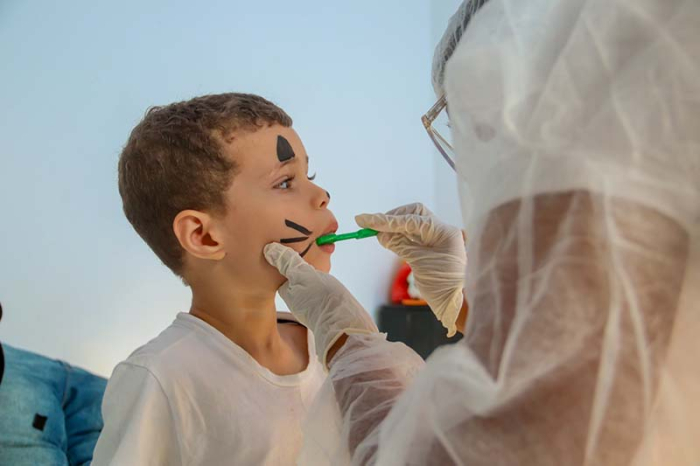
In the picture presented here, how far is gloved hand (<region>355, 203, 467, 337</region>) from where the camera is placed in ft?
3.97

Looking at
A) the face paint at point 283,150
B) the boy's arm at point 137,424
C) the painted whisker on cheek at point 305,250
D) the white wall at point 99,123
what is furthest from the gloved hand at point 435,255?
the white wall at point 99,123

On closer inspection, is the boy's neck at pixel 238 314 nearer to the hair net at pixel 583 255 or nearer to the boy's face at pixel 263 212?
the boy's face at pixel 263 212

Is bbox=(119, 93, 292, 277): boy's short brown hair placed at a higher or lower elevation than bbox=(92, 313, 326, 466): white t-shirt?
higher

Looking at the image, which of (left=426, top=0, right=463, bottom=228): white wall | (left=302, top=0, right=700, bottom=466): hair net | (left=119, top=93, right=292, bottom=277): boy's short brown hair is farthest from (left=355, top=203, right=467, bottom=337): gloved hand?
(left=426, top=0, right=463, bottom=228): white wall

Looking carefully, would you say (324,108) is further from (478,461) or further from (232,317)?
(478,461)

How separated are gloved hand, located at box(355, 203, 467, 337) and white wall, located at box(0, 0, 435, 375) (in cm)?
109

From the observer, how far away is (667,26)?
0.48 m

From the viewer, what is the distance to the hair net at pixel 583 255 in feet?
1.54

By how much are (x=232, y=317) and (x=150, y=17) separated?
1.27 meters

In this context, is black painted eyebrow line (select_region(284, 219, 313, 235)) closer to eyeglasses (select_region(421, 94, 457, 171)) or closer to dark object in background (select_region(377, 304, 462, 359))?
eyeglasses (select_region(421, 94, 457, 171))

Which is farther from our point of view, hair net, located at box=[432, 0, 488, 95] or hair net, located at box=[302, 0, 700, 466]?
hair net, located at box=[432, 0, 488, 95]

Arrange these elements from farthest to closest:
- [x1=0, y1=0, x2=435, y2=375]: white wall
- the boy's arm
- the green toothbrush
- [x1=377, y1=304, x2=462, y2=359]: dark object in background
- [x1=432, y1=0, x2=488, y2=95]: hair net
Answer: [x1=377, y1=304, x2=462, y2=359]: dark object in background → [x1=0, y1=0, x2=435, y2=375]: white wall → the green toothbrush → the boy's arm → [x1=432, y1=0, x2=488, y2=95]: hair net

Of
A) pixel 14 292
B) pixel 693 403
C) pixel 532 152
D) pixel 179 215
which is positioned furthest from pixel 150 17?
pixel 693 403

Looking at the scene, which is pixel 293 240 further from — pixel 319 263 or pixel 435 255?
pixel 435 255
